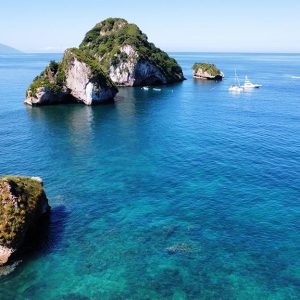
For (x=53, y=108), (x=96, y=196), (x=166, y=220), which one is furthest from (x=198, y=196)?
(x=53, y=108)

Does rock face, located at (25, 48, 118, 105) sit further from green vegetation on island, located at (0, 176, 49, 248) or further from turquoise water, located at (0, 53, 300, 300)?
green vegetation on island, located at (0, 176, 49, 248)

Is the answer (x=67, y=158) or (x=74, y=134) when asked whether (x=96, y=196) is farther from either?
(x=74, y=134)

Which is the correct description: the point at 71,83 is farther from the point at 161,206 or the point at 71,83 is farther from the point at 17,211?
the point at 17,211

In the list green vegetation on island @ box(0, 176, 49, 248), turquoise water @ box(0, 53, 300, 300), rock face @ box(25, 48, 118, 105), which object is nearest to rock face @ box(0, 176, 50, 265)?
green vegetation on island @ box(0, 176, 49, 248)

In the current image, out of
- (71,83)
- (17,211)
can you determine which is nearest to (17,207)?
(17,211)

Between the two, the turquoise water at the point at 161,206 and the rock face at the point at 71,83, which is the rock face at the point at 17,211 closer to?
the turquoise water at the point at 161,206

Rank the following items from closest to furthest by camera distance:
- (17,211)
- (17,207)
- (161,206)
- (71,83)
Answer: (17,211) → (17,207) → (161,206) → (71,83)

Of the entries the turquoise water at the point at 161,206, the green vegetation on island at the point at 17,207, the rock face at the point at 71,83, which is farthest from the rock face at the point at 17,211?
the rock face at the point at 71,83

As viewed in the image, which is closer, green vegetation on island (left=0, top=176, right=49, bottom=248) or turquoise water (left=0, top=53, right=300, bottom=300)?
turquoise water (left=0, top=53, right=300, bottom=300)
